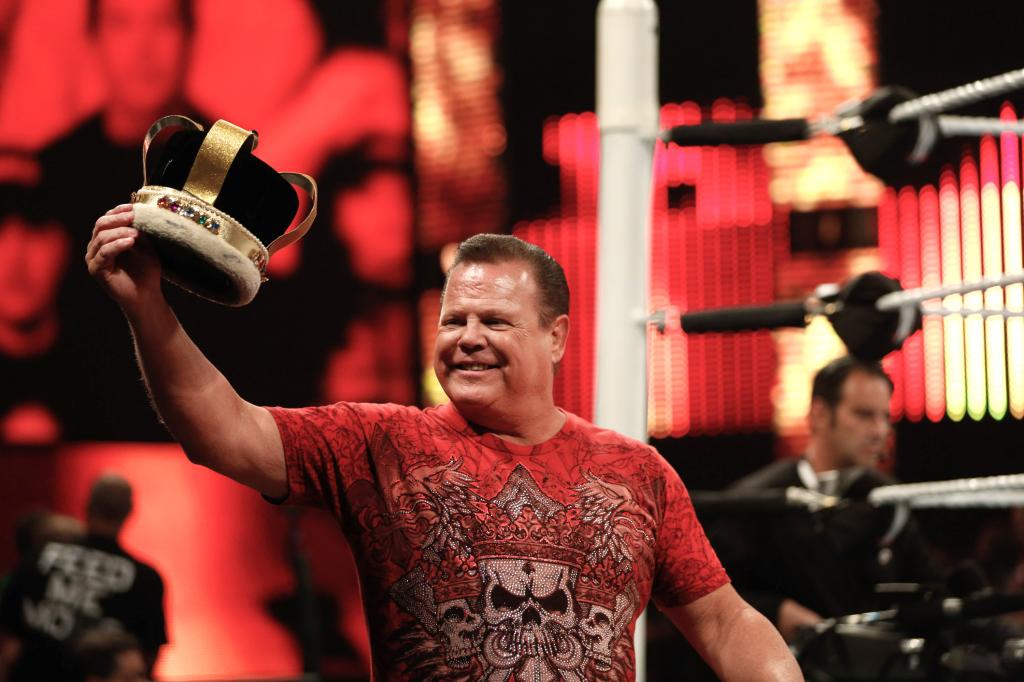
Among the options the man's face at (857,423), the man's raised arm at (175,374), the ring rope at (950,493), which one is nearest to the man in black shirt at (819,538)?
the man's face at (857,423)

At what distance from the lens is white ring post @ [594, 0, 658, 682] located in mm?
2152

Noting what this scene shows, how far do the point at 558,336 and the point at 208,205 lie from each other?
63 cm

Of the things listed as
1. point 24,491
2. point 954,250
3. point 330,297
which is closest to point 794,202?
point 954,250

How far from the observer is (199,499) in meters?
6.68

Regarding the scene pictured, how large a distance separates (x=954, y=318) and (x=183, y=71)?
3581 mm

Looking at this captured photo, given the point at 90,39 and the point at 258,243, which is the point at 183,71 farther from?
the point at 258,243

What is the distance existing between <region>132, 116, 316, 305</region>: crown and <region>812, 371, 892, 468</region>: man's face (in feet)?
7.08

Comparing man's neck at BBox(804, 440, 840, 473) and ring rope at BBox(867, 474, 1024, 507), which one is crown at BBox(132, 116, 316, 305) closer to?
ring rope at BBox(867, 474, 1024, 507)

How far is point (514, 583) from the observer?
179 cm

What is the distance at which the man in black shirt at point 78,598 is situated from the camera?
4.38 m

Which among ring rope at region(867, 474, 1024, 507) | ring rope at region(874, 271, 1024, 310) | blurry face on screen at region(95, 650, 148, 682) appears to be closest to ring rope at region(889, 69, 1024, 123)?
ring rope at region(874, 271, 1024, 310)

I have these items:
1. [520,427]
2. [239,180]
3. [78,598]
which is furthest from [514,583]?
[78,598]

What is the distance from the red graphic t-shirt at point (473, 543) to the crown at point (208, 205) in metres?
0.23

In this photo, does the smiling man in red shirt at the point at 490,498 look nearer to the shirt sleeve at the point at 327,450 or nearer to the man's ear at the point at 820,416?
the shirt sleeve at the point at 327,450
